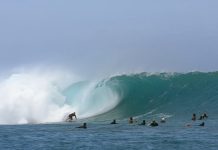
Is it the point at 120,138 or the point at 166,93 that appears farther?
the point at 166,93

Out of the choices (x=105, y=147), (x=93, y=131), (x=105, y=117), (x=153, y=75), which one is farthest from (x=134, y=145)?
(x=153, y=75)

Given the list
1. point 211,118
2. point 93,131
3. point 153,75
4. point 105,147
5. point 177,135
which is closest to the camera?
point 105,147

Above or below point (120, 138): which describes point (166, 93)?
above

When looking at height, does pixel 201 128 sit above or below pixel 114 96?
below

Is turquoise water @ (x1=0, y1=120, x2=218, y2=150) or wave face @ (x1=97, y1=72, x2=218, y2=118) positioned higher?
wave face @ (x1=97, y1=72, x2=218, y2=118)

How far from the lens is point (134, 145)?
31078 mm

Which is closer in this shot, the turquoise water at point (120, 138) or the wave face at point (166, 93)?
the turquoise water at point (120, 138)

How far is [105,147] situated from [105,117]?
25971 mm

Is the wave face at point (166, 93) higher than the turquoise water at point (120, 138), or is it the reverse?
the wave face at point (166, 93)

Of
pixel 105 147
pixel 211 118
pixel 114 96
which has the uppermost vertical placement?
pixel 114 96

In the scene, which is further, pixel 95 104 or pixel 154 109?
pixel 95 104

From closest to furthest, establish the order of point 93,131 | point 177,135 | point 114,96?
point 177,135
point 93,131
point 114,96

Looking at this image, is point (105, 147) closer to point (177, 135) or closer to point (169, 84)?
point (177, 135)

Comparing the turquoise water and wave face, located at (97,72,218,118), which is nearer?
the turquoise water
